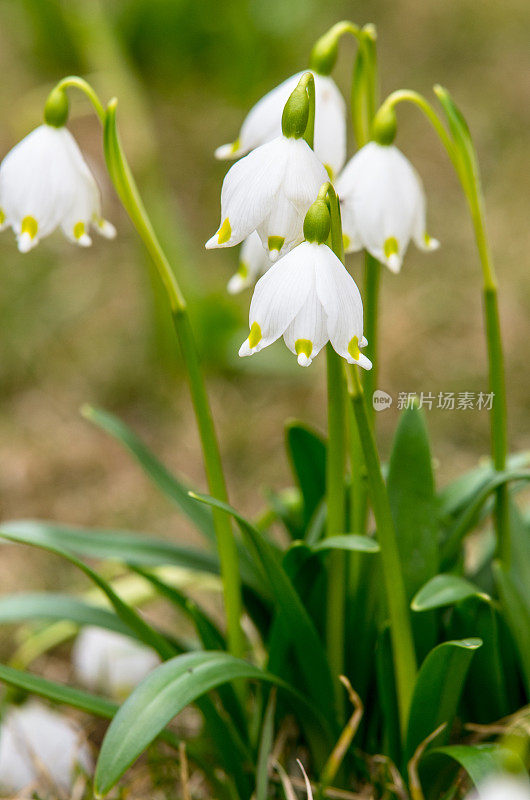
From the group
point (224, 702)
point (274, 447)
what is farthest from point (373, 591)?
point (274, 447)

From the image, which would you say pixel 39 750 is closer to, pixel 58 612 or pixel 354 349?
pixel 58 612

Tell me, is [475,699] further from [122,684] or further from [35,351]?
[35,351]

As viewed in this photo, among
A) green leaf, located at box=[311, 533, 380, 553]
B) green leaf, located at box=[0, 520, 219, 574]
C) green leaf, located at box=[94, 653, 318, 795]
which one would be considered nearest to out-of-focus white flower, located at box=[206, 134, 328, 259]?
green leaf, located at box=[311, 533, 380, 553]

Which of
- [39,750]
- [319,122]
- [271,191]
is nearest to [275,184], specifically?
[271,191]

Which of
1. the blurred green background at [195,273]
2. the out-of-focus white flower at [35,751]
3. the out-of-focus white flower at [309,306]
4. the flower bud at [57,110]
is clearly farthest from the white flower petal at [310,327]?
the blurred green background at [195,273]

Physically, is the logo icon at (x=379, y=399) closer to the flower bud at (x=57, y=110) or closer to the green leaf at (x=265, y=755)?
the green leaf at (x=265, y=755)

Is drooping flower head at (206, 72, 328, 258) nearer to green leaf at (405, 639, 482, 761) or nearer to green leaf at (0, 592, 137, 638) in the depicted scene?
green leaf at (405, 639, 482, 761)

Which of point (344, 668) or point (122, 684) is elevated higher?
point (344, 668)
